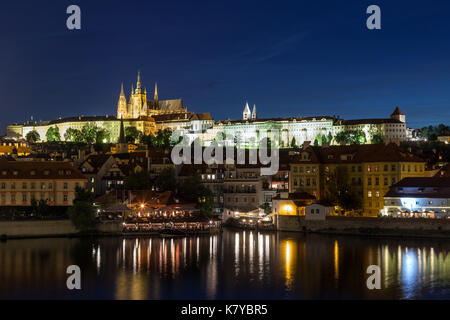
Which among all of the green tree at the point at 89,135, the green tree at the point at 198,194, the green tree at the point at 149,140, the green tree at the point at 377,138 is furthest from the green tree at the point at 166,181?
the green tree at the point at 89,135

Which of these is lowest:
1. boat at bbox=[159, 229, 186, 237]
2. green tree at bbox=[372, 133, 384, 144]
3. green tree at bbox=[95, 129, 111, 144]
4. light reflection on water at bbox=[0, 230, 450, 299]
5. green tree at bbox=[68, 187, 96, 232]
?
light reflection on water at bbox=[0, 230, 450, 299]

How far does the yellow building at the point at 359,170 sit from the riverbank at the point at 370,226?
16.9 feet

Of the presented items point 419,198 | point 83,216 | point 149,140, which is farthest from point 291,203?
point 149,140

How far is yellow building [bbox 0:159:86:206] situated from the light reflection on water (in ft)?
A: 31.7

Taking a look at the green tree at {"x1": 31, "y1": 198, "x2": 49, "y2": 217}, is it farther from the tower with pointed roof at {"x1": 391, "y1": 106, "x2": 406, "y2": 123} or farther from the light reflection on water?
the tower with pointed roof at {"x1": 391, "y1": 106, "x2": 406, "y2": 123}

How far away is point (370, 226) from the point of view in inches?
2160

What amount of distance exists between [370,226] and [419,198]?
520cm

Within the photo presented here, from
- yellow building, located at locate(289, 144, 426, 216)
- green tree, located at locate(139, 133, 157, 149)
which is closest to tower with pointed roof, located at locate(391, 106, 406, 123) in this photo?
green tree, located at locate(139, 133, 157, 149)

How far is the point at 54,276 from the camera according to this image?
1478 inches

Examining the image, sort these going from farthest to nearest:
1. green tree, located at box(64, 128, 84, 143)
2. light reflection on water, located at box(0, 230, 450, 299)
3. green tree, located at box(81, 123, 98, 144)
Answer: green tree, located at box(81, 123, 98, 144), green tree, located at box(64, 128, 84, 143), light reflection on water, located at box(0, 230, 450, 299)

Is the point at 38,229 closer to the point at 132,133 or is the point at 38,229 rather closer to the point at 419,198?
the point at 419,198

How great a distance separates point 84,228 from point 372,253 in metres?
23.7

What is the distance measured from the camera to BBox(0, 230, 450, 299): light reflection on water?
3378 cm
